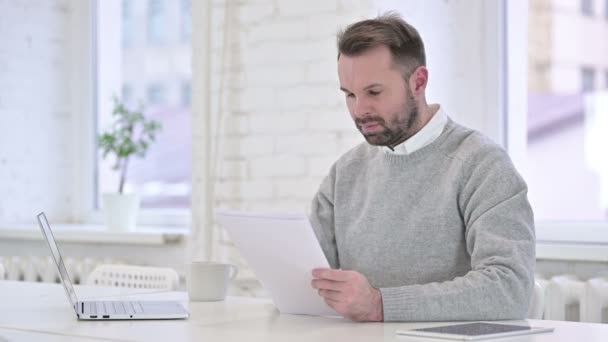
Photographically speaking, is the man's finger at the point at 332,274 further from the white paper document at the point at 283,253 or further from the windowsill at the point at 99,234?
the windowsill at the point at 99,234

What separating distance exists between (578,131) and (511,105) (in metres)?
0.24

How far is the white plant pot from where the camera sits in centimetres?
390

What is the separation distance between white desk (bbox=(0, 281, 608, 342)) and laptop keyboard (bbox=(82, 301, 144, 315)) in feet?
0.12

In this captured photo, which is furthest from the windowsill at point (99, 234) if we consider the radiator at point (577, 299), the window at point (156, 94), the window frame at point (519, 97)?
the radiator at point (577, 299)

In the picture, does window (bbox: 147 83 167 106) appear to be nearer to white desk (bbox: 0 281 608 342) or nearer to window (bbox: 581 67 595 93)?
window (bbox: 581 67 595 93)

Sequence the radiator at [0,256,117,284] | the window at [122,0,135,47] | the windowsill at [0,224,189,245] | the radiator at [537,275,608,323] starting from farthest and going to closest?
the window at [122,0,135,47] < the radiator at [0,256,117,284] < the windowsill at [0,224,189,245] < the radiator at [537,275,608,323]

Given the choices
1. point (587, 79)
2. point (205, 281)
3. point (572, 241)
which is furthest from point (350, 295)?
point (587, 79)

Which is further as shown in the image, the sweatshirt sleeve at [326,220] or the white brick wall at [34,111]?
the white brick wall at [34,111]

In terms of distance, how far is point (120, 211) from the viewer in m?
3.90

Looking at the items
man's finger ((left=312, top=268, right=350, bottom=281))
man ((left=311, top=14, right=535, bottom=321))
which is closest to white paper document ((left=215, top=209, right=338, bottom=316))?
man's finger ((left=312, top=268, right=350, bottom=281))

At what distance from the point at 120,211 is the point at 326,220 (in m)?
1.76

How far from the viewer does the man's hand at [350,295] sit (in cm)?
173

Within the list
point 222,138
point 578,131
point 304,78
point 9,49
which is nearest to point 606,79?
point 578,131

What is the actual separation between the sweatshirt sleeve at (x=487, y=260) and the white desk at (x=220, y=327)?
0.05 meters
